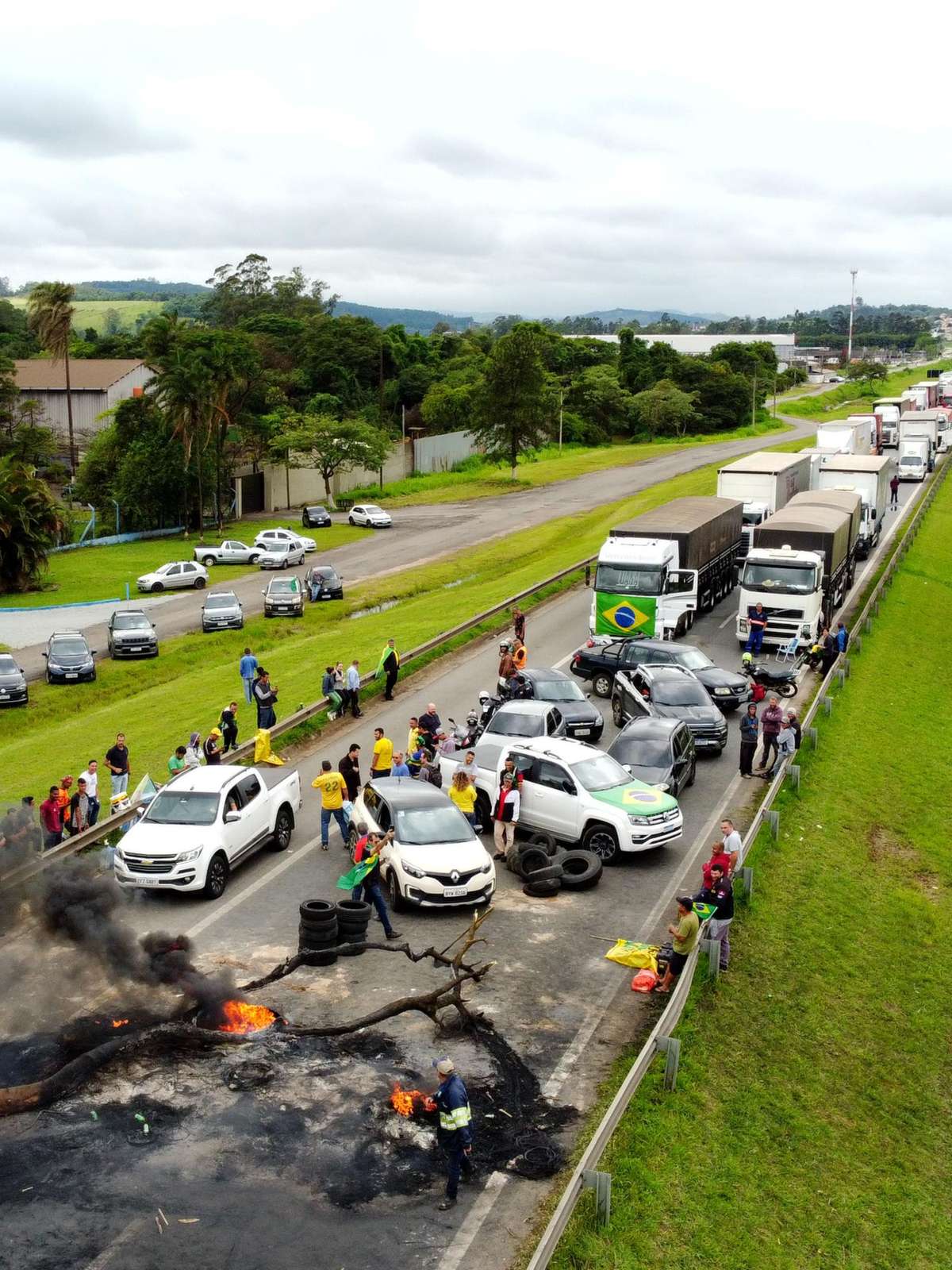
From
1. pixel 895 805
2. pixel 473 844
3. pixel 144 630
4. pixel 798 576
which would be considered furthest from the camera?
pixel 144 630

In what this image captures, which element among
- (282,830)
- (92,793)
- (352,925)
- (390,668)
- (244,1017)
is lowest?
(282,830)

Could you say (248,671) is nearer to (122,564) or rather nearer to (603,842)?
(603,842)

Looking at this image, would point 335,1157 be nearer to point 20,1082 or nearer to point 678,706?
point 20,1082

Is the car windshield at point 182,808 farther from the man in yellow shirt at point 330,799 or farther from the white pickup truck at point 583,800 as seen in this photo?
the white pickup truck at point 583,800

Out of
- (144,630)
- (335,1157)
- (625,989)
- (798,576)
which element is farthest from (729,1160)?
(144,630)

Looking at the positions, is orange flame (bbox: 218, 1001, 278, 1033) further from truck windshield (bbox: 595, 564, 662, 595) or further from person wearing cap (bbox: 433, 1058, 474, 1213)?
truck windshield (bbox: 595, 564, 662, 595)

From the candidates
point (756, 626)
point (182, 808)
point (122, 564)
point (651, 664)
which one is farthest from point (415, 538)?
point (182, 808)
